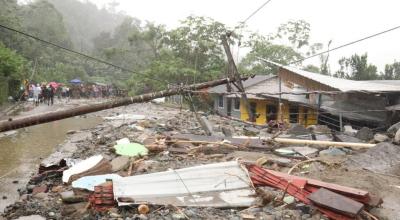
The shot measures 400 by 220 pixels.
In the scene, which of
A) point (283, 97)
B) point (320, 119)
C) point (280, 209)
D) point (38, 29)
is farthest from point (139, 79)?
point (280, 209)

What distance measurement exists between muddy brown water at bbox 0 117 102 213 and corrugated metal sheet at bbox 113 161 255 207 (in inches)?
123

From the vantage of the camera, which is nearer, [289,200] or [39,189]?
[289,200]

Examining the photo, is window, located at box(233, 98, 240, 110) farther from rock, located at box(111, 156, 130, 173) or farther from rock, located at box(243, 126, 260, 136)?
rock, located at box(111, 156, 130, 173)

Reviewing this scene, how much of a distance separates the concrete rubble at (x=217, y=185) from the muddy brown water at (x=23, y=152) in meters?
0.76

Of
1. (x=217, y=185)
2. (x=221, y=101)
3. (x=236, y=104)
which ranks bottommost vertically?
(x=217, y=185)

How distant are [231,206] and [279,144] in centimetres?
505

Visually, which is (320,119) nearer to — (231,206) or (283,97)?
(283,97)

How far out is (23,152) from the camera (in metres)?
14.1

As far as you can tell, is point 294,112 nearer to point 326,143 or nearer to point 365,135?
point 365,135

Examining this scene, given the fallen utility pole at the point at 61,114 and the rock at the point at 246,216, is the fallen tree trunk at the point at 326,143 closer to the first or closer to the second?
the fallen utility pole at the point at 61,114

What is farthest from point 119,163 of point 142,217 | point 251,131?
point 251,131

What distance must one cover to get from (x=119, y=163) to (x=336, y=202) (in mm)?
5516

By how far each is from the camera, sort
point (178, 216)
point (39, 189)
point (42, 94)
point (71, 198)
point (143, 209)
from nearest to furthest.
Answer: point (178, 216) < point (143, 209) < point (71, 198) < point (39, 189) < point (42, 94)

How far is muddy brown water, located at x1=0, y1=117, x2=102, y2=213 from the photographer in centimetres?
1002
